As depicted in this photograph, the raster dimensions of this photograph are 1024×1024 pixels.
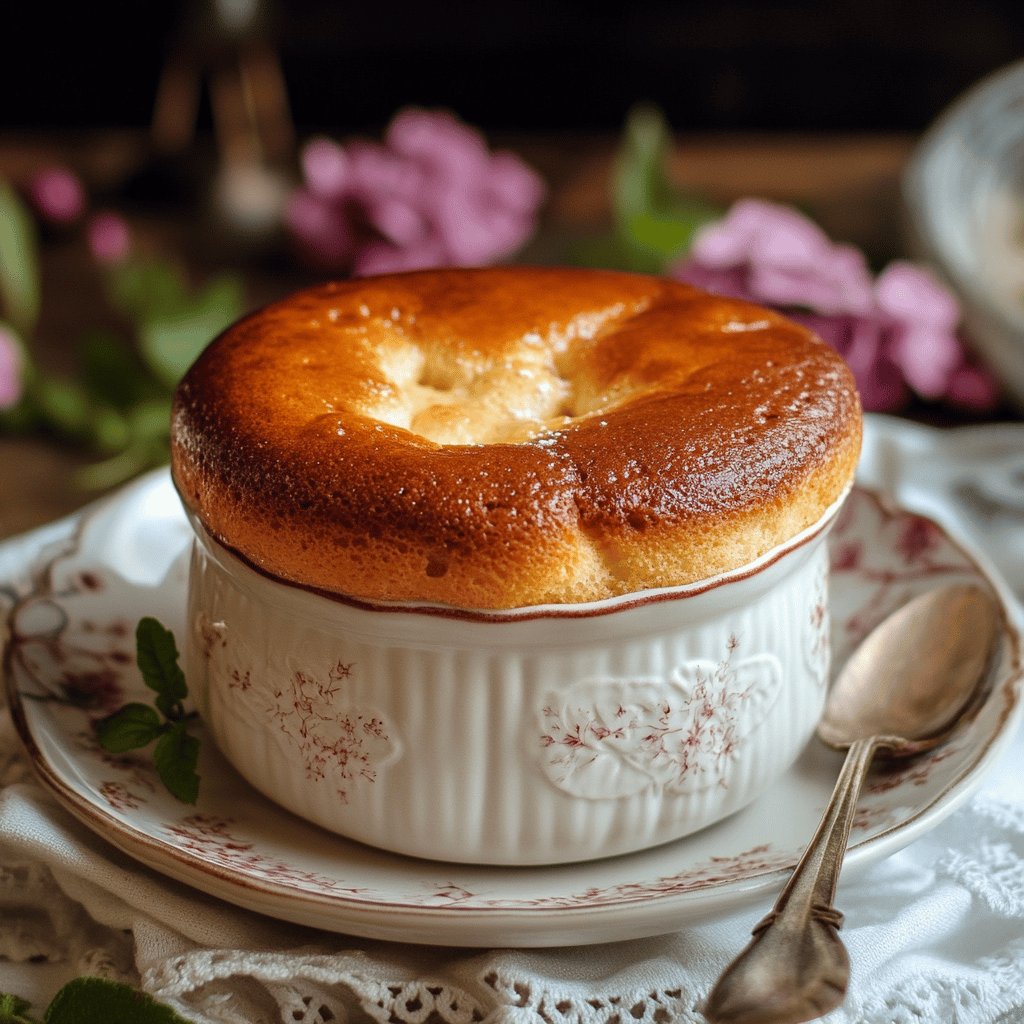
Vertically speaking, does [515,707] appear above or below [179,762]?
above

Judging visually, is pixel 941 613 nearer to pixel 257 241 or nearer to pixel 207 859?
pixel 207 859

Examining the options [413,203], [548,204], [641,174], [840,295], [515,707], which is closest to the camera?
[515,707]

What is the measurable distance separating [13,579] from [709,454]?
819mm

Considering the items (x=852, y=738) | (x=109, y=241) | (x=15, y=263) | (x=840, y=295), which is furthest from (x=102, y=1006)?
(x=109, y=241)

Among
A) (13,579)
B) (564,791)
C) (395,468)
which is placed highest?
(395,468)

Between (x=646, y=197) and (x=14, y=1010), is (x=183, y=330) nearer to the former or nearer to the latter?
(x=646, y=197)

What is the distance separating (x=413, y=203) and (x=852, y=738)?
1.29 m

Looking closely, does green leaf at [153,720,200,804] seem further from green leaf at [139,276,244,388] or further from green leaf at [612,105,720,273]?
green leaf at [612,105,720,273]

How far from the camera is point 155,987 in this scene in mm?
845

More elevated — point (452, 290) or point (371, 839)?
point (452, 290)

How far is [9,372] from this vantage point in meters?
1.74

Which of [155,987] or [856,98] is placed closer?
[155,987]

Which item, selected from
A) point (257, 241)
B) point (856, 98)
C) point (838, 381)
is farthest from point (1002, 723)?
point (856, 98)

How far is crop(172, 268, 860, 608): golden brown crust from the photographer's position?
2.81 ft
